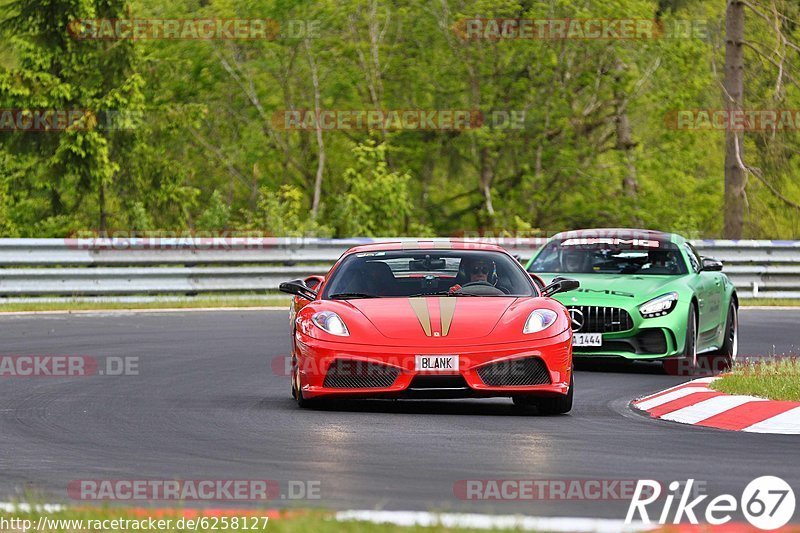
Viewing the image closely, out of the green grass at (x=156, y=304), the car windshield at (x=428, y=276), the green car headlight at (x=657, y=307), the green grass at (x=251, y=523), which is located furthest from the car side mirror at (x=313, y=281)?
the green grass at (x=156, y=304)

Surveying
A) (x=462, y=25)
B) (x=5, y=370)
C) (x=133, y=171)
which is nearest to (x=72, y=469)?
(x=5, y=370)

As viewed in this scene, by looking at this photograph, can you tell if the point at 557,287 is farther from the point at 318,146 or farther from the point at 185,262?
the point at 318,146

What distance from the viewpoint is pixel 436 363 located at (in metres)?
11.0

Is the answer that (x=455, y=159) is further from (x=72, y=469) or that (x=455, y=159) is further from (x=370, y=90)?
(x=72, y=469)

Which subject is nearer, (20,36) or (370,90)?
(20,36)

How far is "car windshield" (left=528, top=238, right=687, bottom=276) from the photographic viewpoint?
15977mm

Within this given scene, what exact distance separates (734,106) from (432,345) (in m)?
19.2

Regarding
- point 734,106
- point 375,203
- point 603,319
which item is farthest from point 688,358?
point 375,203

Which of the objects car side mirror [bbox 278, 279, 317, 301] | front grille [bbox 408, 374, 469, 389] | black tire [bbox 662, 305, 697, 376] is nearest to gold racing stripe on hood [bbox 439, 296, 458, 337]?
front grille [bbox 408, 374, 469, 389]

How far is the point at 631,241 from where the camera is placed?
1633 centimetres

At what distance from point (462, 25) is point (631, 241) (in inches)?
781

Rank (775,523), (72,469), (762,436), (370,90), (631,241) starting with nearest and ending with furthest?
(775,523) < (72,469) < (762,436) < (631,241) < (370,90)

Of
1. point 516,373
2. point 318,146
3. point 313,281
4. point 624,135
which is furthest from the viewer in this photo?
point 318,146

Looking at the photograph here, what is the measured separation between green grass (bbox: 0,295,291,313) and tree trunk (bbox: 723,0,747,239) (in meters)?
9.76
